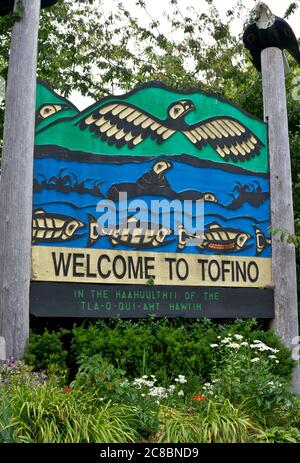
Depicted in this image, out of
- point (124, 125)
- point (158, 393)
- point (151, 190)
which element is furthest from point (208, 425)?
point (124, 125)

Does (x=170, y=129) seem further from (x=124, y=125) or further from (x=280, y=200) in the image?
(x=280, y=200)

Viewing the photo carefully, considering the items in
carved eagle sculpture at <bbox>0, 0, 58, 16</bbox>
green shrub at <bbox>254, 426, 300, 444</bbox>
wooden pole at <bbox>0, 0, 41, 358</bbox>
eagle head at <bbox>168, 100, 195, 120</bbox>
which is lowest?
green shrub at <bbox>254, 426, 300, 444</bbox>

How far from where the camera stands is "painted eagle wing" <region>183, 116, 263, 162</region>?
745 cm

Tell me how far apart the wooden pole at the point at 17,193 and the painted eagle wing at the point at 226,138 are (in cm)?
199

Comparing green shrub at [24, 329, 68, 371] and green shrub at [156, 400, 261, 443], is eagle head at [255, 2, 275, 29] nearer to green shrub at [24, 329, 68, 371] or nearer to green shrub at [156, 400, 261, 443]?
green shrub at [24, 329, 68, 371]

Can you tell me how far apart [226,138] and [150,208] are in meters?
1.50

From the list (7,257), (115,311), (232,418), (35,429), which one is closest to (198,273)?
(115,311)

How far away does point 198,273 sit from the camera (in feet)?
23.0

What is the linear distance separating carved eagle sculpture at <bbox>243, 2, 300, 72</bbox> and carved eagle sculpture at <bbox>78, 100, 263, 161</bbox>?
1.34m

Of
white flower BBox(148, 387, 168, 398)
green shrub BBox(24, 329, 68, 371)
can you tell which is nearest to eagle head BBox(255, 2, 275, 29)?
green shrub BBox(24, 329, 68, 371)

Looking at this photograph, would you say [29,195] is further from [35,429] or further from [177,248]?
A: [35,429]

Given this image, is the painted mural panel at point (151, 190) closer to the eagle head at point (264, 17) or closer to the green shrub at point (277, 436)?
the eagle head at point (264, 17)

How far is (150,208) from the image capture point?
6891mm

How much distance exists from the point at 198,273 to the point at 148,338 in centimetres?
113
